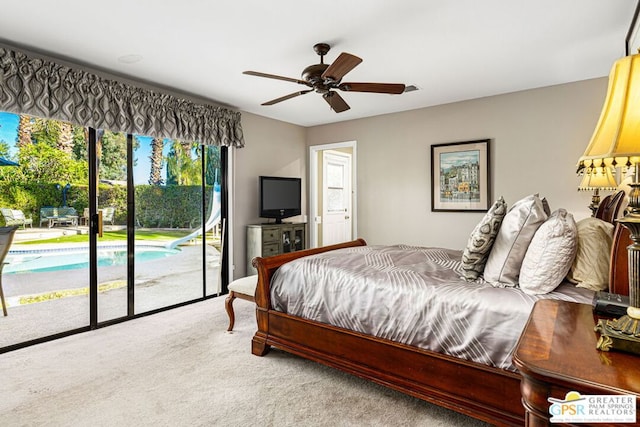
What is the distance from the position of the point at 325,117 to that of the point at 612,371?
4.94 metres

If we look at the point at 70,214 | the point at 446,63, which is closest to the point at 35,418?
the point at 70,214

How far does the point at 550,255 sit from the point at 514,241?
21 cm

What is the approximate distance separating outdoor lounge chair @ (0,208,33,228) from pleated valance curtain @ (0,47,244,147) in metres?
0.85

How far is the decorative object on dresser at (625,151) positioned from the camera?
978 millimetres

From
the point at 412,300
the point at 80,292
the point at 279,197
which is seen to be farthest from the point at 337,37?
the point at 80,292

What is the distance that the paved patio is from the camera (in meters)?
3.12

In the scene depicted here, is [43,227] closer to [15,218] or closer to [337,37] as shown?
[15,218]

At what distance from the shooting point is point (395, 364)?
83.3 inches

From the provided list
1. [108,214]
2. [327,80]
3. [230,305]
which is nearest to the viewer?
[327,80]

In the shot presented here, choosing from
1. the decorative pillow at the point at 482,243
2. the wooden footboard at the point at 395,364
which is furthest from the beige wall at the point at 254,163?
the decorative pillow at the point at 482,243

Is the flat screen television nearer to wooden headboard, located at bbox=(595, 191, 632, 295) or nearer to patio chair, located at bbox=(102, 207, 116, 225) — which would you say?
patio chair, located at bbox=(102, 207, 116, 225)

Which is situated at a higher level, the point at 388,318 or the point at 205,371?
the point at 388,318

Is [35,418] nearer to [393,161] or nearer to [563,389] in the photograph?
[563,389]

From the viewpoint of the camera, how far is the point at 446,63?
3.36 meters
